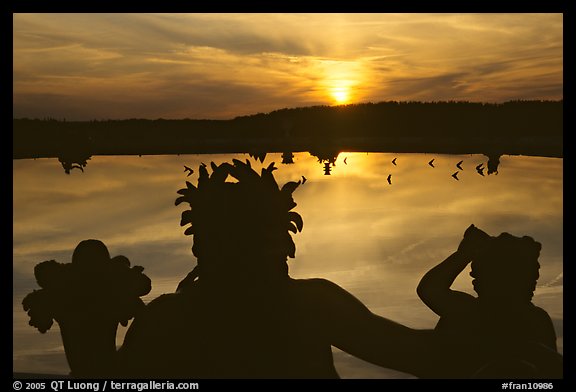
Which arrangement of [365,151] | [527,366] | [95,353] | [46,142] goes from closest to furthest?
[527,366] → [95,353] → [46,142] → [365,151]

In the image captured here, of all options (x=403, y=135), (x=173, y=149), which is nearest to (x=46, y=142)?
(x=173, y=149)

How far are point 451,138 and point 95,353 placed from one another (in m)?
122

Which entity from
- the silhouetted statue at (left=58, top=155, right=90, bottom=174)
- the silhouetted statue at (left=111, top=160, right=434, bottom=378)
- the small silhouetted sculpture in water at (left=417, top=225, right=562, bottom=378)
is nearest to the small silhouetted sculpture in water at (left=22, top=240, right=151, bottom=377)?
the silhouetted statue at (left=111, top=160, right=434, bottom=378)

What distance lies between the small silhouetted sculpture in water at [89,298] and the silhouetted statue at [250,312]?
0.15 metres

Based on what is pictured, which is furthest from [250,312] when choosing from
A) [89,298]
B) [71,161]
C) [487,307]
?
[71,161]

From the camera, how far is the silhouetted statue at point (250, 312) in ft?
14.8

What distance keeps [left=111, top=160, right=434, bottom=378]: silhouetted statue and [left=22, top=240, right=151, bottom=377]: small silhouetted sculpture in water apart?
153 mm

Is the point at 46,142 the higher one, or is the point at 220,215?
the point at 46,142

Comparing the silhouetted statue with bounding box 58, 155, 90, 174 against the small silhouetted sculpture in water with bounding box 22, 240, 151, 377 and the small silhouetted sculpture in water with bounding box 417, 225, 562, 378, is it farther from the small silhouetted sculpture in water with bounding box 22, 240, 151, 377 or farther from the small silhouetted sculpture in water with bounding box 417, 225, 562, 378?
the small silhouetted sculpture in water with bounding box 417, 225, 562, 378

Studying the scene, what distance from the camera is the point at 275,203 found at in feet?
14.7

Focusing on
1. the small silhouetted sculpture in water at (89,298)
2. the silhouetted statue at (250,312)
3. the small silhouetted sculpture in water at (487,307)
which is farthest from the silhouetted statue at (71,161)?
the small silhouetted sculpture in water at (487,307)

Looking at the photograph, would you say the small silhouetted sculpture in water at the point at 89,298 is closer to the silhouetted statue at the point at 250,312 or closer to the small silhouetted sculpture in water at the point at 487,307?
the silhouetted statue at the point at 250,312

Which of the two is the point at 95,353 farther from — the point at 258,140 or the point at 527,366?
the point at 258,140

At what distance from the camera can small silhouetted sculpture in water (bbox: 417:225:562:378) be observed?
4.57 m
